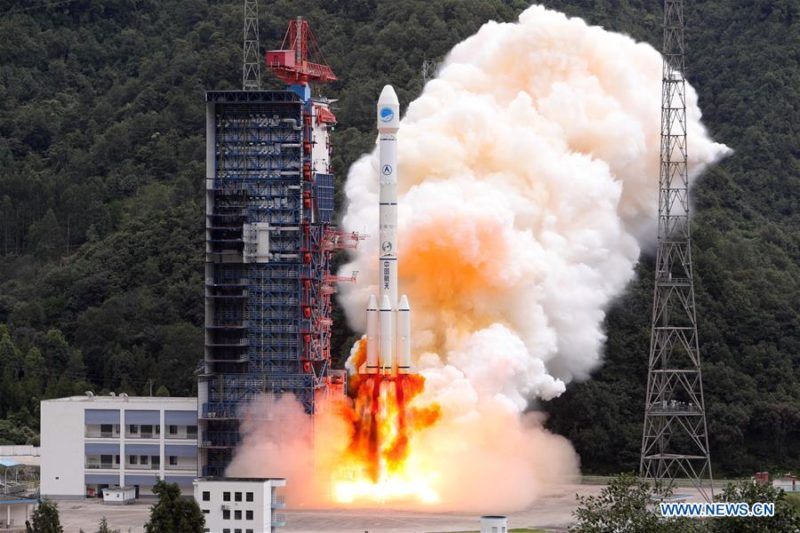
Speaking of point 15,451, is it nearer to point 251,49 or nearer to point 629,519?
point 251,49

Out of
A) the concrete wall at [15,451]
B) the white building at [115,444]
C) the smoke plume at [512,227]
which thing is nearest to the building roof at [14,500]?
the white building at [115,444]

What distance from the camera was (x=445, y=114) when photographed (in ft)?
286

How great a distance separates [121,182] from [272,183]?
1611 inches

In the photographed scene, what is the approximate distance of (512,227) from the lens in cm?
8569

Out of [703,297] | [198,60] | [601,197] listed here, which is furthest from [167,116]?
[601,197]

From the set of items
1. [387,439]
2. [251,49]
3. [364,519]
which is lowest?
[364,519]

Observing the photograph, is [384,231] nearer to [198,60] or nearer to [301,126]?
[301,126]

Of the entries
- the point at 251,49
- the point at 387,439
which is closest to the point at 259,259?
the point at 387,439

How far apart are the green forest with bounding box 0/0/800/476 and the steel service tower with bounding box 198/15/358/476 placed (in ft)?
43.9

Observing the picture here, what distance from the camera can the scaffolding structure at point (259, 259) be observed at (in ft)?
283

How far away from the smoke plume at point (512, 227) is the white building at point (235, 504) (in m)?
10.1

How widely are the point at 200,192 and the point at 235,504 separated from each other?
4681 centimetres

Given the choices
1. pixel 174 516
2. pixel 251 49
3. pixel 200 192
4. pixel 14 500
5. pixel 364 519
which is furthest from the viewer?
pixel 200 192

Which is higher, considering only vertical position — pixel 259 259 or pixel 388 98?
pixel 388 98
